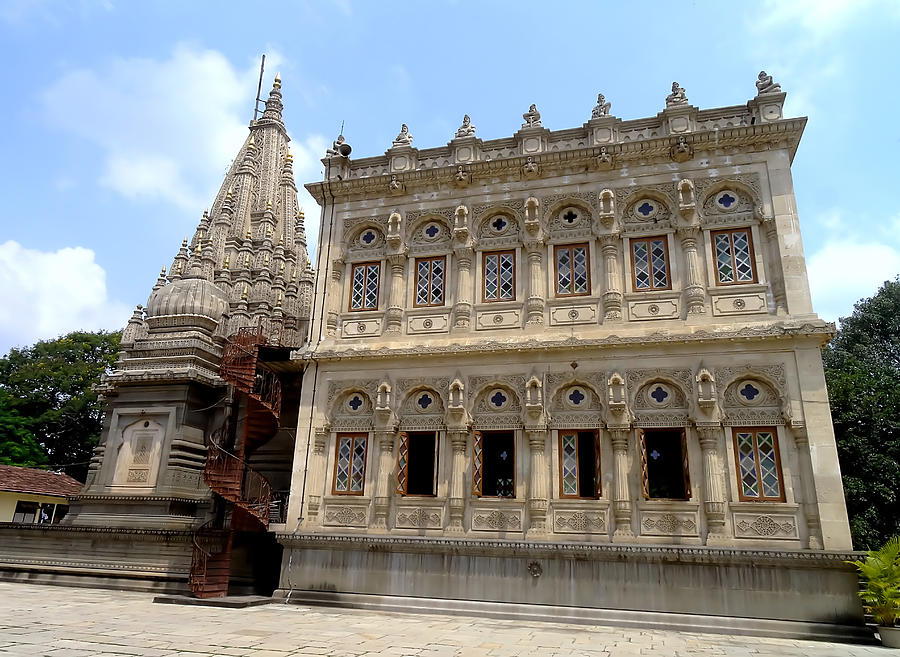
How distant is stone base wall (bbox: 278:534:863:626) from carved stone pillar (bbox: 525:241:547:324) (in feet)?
16.5

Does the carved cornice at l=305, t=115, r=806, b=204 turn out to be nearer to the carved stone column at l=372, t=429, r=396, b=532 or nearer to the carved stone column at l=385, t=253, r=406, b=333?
the carved stone column at l=385, t=253, r=406, b=333

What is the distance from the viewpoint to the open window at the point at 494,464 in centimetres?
1416

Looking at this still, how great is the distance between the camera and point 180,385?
64.3 ft

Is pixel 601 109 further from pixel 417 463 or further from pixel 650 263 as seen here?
pixel 417 463

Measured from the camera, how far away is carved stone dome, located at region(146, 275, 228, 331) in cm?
2070

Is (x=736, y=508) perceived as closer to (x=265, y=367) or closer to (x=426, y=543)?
(x=426, y=543)

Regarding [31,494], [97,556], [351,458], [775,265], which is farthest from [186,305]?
[775,265]

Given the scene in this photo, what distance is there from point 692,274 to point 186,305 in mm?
15238

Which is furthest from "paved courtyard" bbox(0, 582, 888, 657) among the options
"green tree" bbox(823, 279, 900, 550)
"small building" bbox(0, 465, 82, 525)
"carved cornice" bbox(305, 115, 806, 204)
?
"small building" bbox(0, 465, 82, 525)

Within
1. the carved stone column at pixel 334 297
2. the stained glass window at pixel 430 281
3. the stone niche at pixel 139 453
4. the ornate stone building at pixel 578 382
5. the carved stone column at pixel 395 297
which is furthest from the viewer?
the stone niche at pixel 139 453

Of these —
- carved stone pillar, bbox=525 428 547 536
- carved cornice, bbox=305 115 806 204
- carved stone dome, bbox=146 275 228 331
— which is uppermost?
carved cornice, bbox=305 115 806 204

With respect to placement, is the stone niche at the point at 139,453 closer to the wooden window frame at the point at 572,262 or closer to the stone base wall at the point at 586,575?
the stone base wall at the point at 586,575

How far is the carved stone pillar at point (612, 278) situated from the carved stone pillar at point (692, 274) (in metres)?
1.41

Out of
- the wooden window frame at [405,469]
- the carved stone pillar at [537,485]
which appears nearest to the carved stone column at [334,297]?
the wooden window frame at [405,469]
